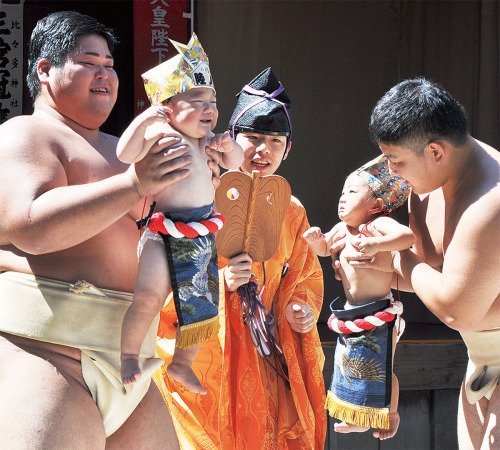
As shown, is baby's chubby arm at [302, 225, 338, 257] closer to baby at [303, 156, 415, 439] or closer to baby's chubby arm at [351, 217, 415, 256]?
baby at [303, 156, 415, 439]

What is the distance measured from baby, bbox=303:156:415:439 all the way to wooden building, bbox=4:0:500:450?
307 cm

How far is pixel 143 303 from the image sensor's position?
194 cm

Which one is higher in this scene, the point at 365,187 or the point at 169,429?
the point at 365,187

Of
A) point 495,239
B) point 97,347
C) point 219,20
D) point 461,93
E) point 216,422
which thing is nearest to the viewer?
point 97,347

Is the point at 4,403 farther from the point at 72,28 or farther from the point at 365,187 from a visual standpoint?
the point at 365,187

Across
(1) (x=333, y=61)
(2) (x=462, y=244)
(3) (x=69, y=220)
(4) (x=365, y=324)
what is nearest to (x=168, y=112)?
(3) (x=69, y=220)

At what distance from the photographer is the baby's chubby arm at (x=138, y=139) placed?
73.3 inches

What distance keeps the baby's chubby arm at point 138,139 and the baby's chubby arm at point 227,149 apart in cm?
22

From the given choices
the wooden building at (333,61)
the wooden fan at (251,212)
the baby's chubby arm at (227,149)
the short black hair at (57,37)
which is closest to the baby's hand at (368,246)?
the wooden fan at (251,212)

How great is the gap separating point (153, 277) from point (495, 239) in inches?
38.6

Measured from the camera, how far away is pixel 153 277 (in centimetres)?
199

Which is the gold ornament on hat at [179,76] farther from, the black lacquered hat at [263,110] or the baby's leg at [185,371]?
the baby's leg at [185,371]

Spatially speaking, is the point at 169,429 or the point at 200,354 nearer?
the point at 169,429

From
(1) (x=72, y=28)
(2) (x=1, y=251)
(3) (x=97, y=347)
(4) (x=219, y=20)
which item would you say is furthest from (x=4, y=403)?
(4) (x=219, y=20)
